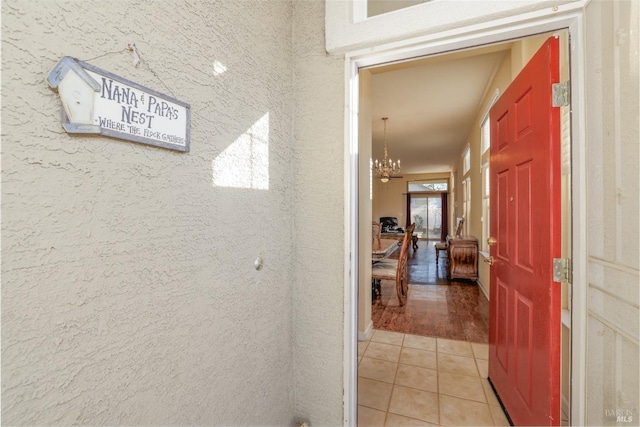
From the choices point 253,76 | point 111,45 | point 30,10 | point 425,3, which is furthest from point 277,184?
point 425,3

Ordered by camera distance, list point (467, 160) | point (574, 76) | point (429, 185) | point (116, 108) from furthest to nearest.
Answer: point (429, 185), point (467, 160), point (574, 76), point (116, 108)

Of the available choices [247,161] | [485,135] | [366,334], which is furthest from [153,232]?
[485,135]

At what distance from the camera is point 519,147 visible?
5.40 ft

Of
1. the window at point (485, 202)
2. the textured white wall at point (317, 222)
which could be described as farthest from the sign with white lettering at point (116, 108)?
the window at point (485, 202)

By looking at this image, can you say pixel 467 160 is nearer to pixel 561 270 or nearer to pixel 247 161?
pixel 561 270

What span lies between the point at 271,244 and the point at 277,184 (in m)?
0.32

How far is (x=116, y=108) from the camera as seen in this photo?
730 mm

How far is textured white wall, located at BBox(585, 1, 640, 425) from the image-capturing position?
938mm

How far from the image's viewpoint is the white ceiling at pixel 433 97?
10.5 ft

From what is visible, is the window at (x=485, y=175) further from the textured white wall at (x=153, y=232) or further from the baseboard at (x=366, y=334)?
the textured white wall at (x=153, y=232)

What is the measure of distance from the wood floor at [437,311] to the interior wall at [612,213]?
1.97 m

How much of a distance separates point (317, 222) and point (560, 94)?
130 cm

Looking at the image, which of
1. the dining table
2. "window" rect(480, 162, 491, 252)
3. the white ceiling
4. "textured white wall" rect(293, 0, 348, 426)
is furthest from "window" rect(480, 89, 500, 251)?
"textured white wall" rect(293, 0, 348, 426)

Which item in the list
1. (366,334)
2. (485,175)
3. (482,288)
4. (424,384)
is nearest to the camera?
(424,384)
